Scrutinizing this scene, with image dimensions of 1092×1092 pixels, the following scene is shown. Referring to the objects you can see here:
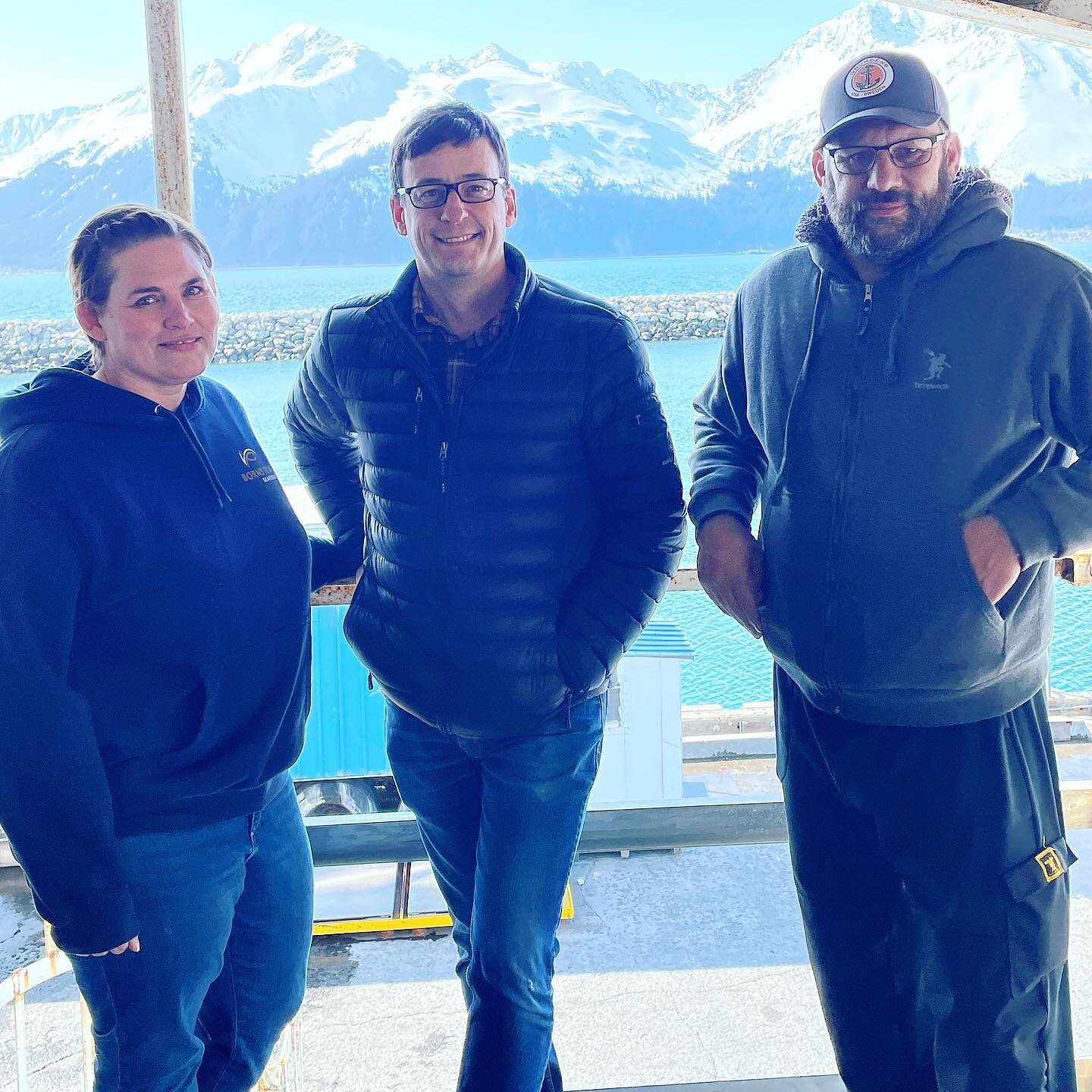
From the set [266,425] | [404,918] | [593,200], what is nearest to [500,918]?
[404,918]

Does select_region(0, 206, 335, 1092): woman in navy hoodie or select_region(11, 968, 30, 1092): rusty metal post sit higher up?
select_region(0, 206, 335, 1092): woman in navy hoodie

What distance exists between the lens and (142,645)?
127 centimetres

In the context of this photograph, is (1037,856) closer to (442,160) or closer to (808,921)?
(808,921)

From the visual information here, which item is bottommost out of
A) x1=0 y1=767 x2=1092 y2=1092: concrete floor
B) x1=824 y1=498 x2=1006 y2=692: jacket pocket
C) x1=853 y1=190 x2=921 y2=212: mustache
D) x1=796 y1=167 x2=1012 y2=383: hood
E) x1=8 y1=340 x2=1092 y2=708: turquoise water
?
x1=8 y1=340 x2=1092 y2=708: turquoise water

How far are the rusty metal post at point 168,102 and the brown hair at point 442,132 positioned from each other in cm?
65

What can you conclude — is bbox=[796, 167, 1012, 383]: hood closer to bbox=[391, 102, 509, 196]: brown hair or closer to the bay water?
the bay water

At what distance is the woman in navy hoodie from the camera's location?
119 centimetres

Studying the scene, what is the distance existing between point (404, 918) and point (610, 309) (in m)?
3.77

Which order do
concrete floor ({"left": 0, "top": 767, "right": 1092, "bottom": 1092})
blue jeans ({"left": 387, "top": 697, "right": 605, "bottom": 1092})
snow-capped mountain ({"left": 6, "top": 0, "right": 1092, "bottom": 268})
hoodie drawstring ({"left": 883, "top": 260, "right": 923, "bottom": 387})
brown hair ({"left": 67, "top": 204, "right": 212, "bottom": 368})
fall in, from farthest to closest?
snow-capped mountain ({"left": 6, "top": 0, "right": 1092, "bottom": 268}) < concrete floor ({"left": 0, "top": 767, "right": 1092, "bottom": 1092}) < blue jeans ({"left": 387, "top": 697, "right": 605, "bottom": 1092}) < hoodie drawstring ({"left": 883, "top": 260, "right": 923, "bottom": 387}) < brown hair ({"left": 67, "top": 204, "right": 212, "bottom": 368})

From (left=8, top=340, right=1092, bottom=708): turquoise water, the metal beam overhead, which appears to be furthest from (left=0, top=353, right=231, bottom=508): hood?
(left=8, top=340, right=1092, bottom=708): turquoise water

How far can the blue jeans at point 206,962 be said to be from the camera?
51.2 inches

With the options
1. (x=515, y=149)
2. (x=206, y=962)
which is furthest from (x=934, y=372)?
(x=515, y=149)

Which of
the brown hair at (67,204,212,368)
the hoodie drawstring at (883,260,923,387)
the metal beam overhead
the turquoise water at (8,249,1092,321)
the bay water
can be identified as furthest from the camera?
the turquoise water at (8,249,1092,321)

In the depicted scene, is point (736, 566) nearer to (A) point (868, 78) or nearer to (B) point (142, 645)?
(A) point (868, 78)
